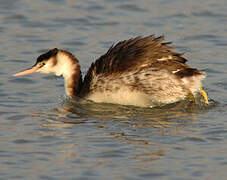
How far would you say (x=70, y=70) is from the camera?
39.2 ft

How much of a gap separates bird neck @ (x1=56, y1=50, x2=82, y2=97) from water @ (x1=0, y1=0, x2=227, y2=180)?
0.25 m

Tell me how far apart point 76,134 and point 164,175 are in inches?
79.3

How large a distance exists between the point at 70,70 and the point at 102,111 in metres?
1.18

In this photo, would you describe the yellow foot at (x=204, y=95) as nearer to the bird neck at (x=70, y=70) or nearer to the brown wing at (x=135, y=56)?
the brown wing at (x=135, y=56)

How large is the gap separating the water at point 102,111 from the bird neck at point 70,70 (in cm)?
25

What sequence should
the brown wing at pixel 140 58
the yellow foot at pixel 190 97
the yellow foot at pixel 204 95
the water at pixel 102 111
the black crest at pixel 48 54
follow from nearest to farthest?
the water at pixel 102 111 < the brown wing at pixel 140 58 < the yellow foot at pixel 190 97 < the yellow foot at pixel 204 95 < the black crest at pixel 48 54

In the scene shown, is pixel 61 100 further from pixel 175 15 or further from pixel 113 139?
pixel 175 15

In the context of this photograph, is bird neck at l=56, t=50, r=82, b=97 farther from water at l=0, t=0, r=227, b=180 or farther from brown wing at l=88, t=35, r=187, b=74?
brown wing at l=88, t=35, r=187, b=74

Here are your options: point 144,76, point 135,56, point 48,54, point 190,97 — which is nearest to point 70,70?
point 48,54

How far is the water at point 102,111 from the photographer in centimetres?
857

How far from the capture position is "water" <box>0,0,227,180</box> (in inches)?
337

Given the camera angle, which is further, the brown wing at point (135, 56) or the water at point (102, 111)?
the brown wing at point (135, 56)

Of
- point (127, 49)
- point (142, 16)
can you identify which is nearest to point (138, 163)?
point (127, 49)

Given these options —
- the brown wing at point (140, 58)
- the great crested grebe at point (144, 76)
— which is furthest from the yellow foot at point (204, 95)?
the brown wing at point (140, 58)
